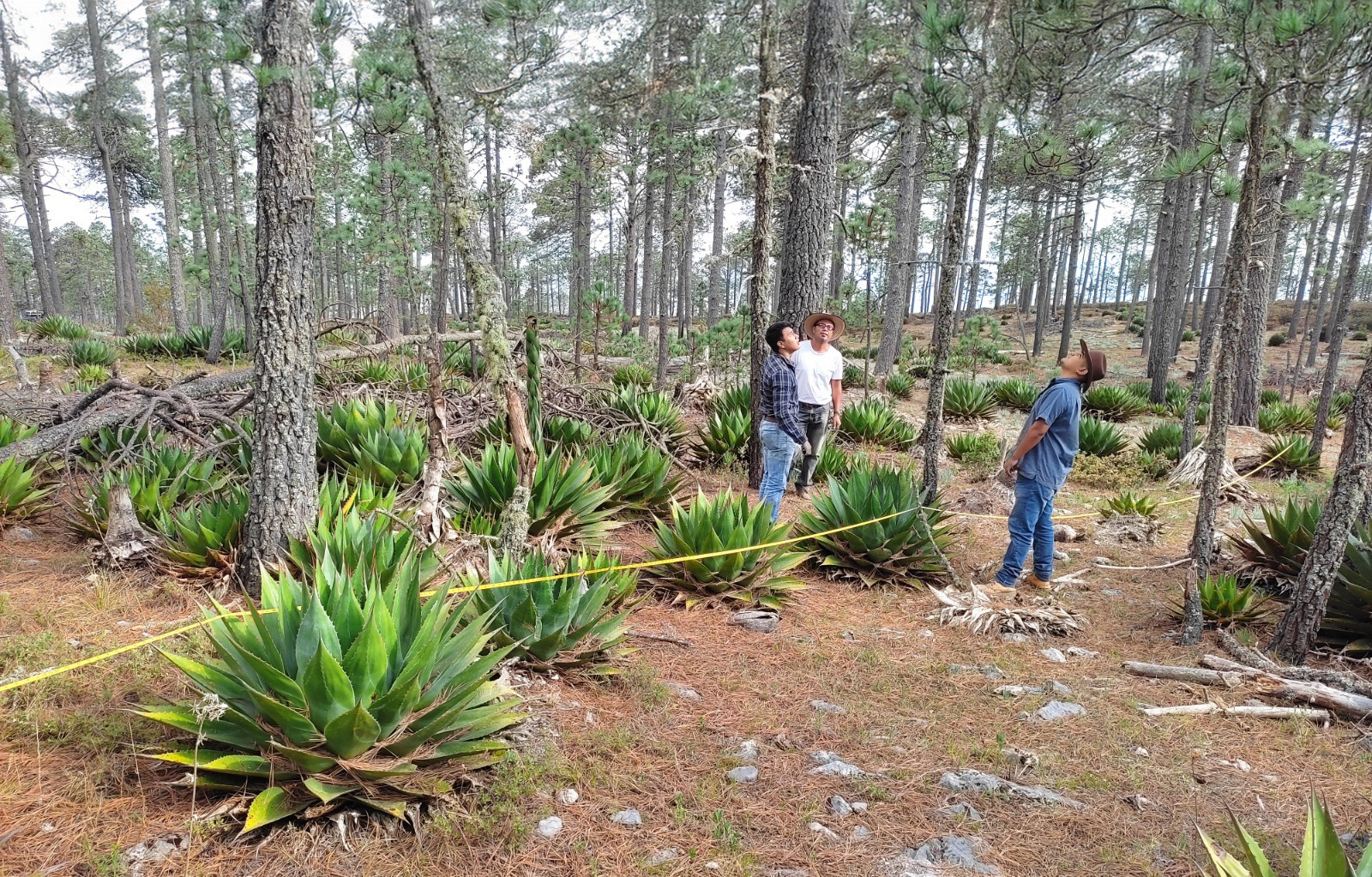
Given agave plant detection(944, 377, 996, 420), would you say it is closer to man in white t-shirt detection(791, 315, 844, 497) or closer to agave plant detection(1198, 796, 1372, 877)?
man in white t-shirt detection(791, 315, 844, 497)

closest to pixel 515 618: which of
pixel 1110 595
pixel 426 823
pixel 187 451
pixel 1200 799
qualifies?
pixel 426 823

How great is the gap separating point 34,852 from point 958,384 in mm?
13332

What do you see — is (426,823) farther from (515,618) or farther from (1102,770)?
(1102,770)

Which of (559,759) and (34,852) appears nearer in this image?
(34,852)

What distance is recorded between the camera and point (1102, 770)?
3064mm

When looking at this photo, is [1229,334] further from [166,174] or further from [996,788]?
[166,174]

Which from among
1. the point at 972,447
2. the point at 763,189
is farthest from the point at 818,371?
the point at 972,447

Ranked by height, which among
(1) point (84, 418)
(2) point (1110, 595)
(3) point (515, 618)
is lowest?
(2) point (1110, 595)

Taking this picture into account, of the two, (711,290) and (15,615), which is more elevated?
(711,290)

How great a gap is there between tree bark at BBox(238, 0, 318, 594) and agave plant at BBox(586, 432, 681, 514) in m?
2.78

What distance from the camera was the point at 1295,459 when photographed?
9.95m

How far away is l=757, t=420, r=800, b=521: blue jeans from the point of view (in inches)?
236

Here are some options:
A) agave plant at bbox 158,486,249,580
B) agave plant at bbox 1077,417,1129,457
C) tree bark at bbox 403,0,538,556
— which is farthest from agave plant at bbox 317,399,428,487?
agave plant at bbox 1077,417,1129,457

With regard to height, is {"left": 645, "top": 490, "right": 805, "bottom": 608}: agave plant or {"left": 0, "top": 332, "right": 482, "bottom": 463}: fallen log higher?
{"left": 0, "top": 332, "right": 482, "bottom": 463}: fallen log
